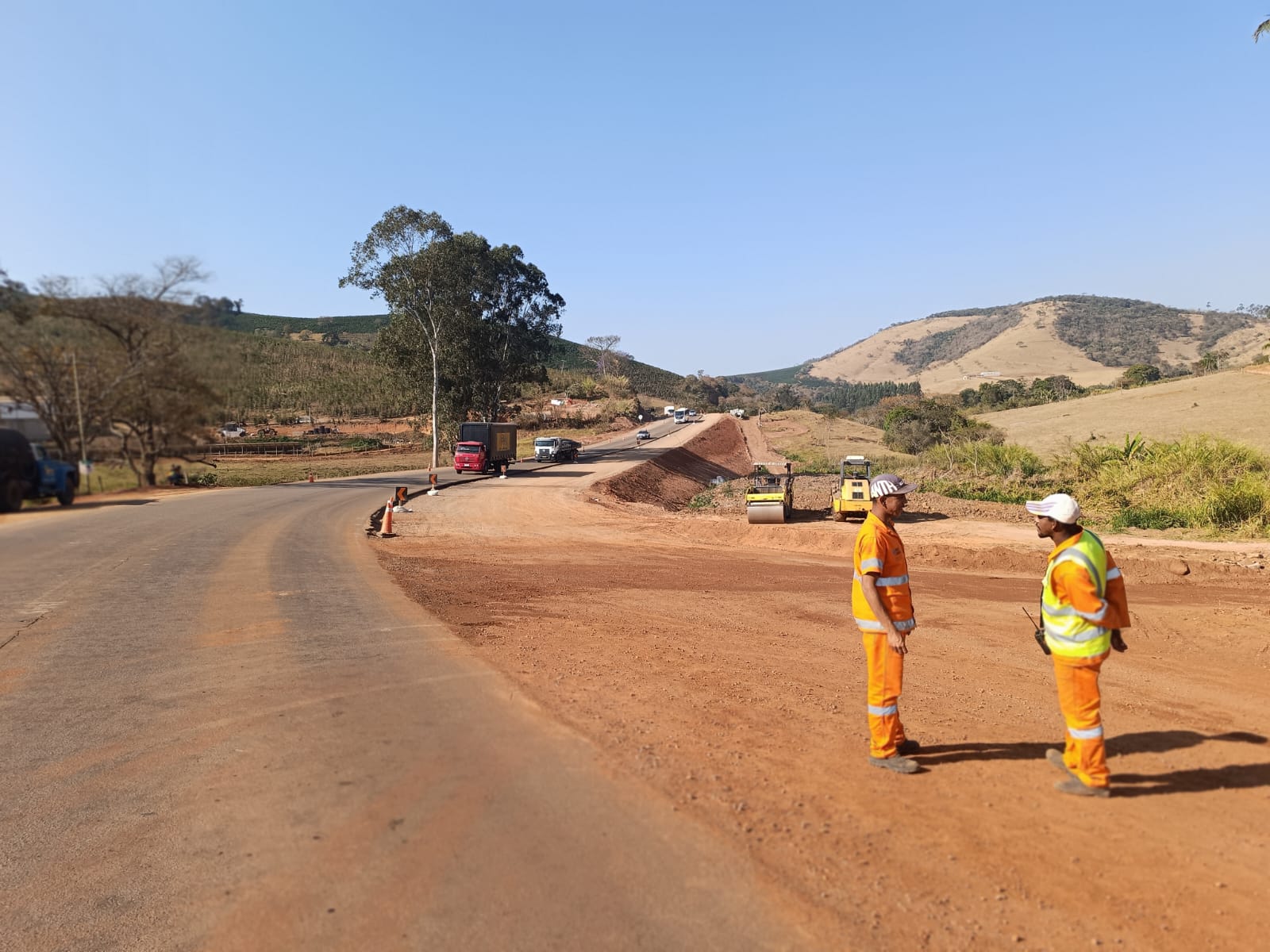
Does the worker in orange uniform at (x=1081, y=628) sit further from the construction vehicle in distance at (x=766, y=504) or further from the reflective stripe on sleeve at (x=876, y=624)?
the construction vehicle in distance at (x=766, y=504)

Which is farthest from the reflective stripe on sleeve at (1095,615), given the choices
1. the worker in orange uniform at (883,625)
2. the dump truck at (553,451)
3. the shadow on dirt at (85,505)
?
the dump truck at (553,451)

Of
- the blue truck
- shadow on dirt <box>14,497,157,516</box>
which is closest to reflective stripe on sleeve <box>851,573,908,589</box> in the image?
the blue truck

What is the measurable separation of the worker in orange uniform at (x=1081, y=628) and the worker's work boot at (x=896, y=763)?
A: 3.16ft

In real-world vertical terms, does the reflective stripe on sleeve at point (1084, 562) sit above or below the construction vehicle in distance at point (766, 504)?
above

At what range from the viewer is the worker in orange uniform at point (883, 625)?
209 inches

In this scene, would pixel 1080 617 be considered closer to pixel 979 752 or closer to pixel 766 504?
pixel 979 752

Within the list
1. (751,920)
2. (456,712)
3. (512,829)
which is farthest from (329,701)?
(751,920)

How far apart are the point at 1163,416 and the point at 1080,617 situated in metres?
52.2

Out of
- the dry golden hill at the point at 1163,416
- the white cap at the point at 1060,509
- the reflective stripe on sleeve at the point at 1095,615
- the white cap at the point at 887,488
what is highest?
the dry golden hill at the point at 1163,416

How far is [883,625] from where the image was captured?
5.27m

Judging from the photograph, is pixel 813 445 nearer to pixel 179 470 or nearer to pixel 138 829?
pixel 179 470

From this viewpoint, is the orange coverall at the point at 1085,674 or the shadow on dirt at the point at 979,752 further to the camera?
the shadow on dirt at the point at 979,752

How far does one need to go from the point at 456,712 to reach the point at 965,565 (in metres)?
13.6

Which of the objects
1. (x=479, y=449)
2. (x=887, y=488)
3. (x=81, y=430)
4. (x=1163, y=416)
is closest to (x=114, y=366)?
(x=81, y=430)
